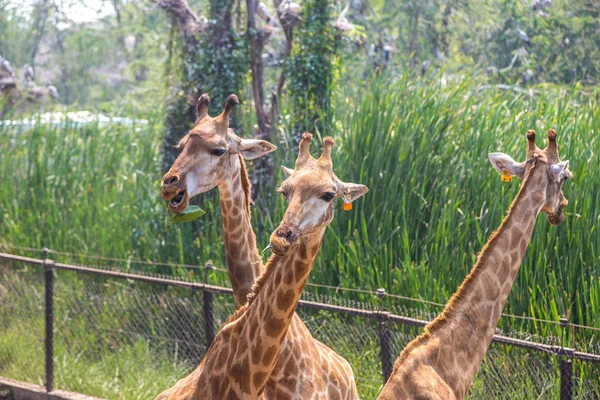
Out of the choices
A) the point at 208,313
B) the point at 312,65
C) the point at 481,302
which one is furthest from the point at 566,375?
the point at 312,65

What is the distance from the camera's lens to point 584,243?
22.8ft

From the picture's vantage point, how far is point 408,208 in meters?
8.05

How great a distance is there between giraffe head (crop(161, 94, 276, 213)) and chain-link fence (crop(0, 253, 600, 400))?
167 cm

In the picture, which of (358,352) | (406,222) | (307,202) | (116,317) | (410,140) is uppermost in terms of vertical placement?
(307,202)

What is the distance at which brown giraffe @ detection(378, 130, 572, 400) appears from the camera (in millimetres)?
4160

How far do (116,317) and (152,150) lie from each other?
3181mm

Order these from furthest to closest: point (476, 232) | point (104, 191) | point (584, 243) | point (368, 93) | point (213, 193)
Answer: point (104, 191), point (213, 193), point (368, 93), point (476, 232), point (584, 243)

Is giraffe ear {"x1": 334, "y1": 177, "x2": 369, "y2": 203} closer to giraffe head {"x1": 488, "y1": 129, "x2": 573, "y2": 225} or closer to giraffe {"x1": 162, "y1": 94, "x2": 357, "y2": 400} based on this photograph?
giraffe {"x1": 162, "y1": 94, "x2": 357, "y2": 400}

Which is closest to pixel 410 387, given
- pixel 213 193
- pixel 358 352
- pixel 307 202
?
pixel 307 202

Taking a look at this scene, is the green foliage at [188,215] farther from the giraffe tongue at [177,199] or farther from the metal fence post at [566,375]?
the metal fence post at [566,375]

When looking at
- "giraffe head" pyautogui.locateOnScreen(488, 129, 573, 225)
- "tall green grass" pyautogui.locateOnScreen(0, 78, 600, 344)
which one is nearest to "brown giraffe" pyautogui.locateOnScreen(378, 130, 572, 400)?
"giraffe head" pyautogui.locateOnScreen(488, 129, 573, 225)

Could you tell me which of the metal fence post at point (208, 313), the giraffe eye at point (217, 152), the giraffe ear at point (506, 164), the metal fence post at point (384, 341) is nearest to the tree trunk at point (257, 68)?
the metal fence post at point (208, 313)

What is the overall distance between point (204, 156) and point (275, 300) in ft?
4.49

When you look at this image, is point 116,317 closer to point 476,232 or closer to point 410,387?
point 476,232
